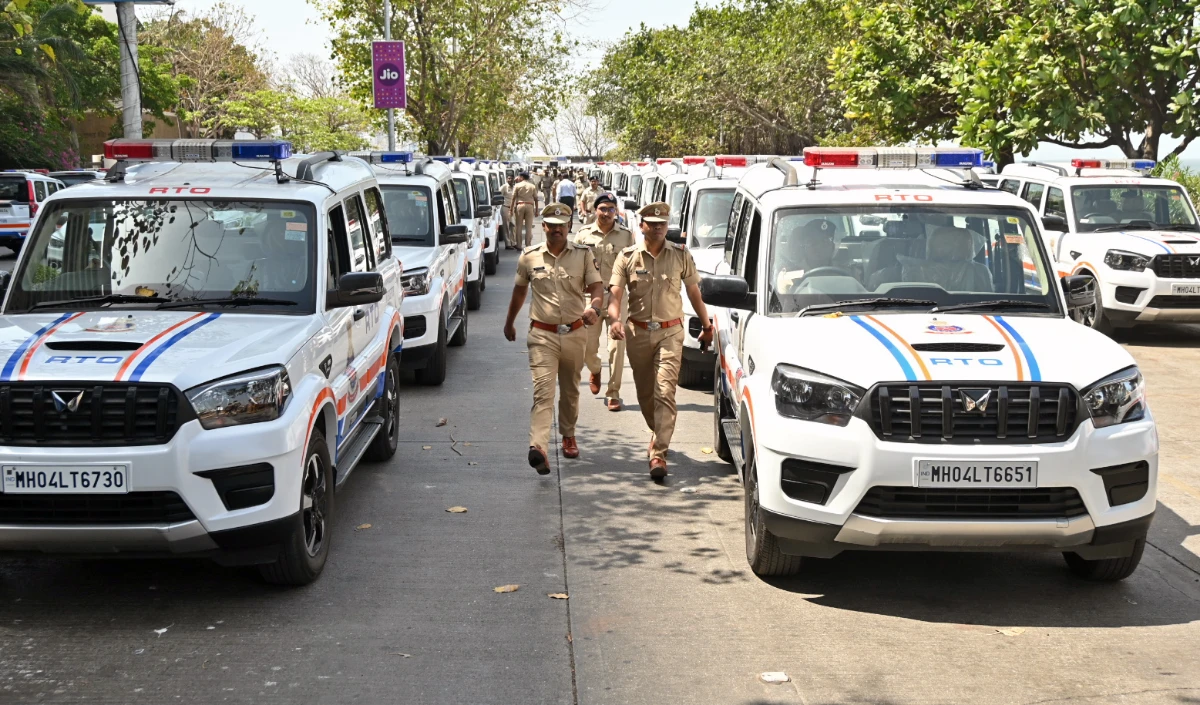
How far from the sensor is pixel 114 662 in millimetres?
5156

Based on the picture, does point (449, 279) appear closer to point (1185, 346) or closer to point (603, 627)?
point (603, 627)

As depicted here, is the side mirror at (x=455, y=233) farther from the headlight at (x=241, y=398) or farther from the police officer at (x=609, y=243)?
the headlight at (x=241, y=398)

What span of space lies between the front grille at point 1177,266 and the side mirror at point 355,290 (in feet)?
34.2

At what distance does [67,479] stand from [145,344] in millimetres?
722

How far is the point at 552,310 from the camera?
8.28 metres

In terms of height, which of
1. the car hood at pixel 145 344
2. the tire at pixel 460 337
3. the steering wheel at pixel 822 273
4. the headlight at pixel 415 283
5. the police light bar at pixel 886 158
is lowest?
the tire at pixel 460 337

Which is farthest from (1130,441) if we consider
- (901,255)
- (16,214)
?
(16,214)

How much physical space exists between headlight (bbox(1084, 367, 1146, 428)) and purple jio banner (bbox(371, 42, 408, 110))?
21789mm

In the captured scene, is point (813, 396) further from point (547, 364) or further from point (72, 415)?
point (72, 415)

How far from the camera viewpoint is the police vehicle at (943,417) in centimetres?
548

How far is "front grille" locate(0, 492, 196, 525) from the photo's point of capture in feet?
17.5

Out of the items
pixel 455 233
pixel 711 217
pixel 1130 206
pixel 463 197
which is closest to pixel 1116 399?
pixel 455 233

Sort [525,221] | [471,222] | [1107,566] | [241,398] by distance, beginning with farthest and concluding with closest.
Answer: [525,221] → [471,222] → [1107,566] → [241,398]

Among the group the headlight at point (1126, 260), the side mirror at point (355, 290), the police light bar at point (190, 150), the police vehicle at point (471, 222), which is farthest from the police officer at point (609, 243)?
the headlight at point (1126, 260)
